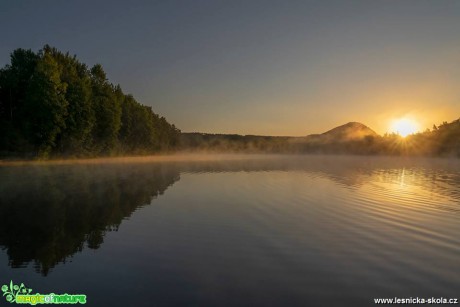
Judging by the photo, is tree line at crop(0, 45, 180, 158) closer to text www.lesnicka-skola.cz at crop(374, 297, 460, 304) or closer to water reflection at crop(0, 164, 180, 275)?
water reflection at crop(0, 164, 180, 275)

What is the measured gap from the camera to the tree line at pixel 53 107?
213 feet

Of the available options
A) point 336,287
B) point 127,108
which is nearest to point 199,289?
point 336,287

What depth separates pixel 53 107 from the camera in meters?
65.4

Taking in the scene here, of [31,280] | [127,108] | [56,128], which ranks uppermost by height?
[127,108]

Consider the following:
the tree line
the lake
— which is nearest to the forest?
the tree line

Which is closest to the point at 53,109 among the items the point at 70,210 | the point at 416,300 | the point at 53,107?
the point at 53,107

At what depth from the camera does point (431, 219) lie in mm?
18312

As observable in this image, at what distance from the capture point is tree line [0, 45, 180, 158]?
213 ft

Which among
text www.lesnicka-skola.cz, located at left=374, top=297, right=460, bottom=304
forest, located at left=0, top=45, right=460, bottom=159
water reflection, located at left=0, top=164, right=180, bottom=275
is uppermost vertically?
forest, located at left=0, top=45, right=460, bottom=159

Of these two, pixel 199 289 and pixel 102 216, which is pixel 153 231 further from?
pixel 199 289

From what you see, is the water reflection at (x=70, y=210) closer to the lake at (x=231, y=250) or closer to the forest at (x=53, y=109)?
the lake at (x=231, y=250)

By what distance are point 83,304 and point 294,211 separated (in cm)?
1469

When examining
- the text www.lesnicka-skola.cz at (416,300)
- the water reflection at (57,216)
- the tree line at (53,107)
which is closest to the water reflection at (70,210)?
the water reflection at (57,216)

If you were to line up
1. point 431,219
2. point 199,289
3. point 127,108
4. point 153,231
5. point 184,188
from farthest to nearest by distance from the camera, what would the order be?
point 127,108 → point 184,188 → point 431,219 → point 153,231 → point 199,289
